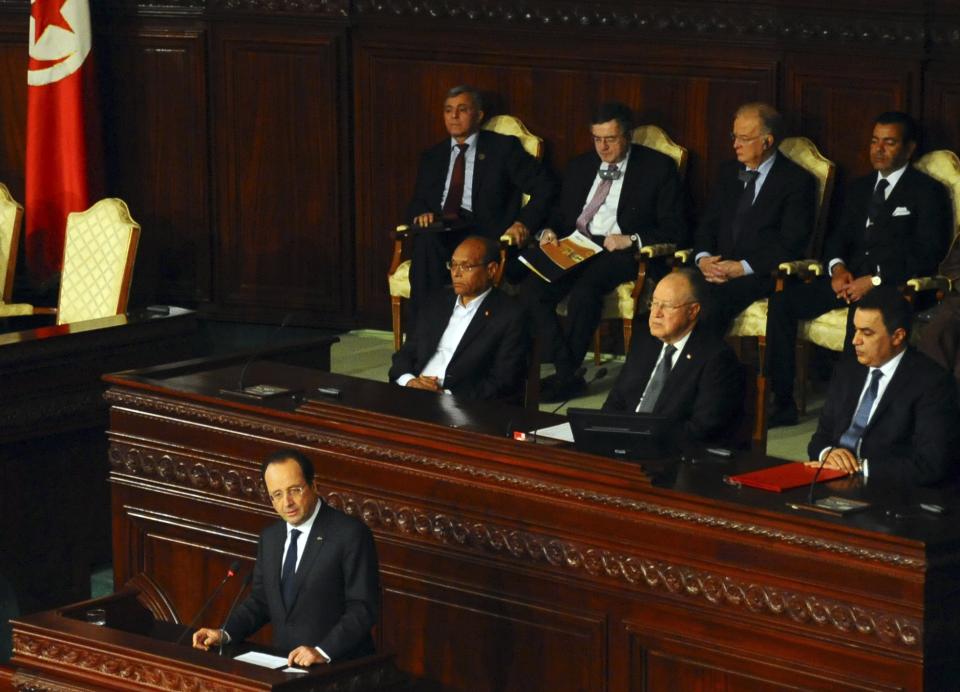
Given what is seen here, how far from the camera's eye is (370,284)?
907 centimetres

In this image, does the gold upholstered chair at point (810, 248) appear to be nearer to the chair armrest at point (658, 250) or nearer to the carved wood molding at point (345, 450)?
the chair armrest at point (658, 250)

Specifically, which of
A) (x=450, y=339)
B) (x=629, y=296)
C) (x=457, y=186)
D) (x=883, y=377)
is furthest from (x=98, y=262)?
(x=883, y=377)

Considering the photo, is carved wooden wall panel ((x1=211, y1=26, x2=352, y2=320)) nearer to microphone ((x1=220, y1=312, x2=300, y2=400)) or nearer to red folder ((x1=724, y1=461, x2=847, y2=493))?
microphone ((x1=220, y1=312, x2=300, y2=400))

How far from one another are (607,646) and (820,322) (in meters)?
2.90

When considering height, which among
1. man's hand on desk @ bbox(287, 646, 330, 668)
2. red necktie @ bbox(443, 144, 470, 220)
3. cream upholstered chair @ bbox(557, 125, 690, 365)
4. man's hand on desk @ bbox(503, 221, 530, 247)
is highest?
red necktie @ bbox(443, 144, 470, 220)

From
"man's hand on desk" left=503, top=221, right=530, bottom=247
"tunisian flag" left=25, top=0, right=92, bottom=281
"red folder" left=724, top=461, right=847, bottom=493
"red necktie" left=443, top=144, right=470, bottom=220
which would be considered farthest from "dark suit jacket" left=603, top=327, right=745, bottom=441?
"tunisian flag" left=25, top=0, right=92, bottom=281

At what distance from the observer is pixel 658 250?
25.3ft

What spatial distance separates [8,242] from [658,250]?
10.3 feet

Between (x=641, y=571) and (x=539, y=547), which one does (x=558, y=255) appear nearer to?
(x=539, y=547)

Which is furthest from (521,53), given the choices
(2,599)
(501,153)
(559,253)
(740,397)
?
(2,599)

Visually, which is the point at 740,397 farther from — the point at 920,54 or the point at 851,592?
the point at 920,54

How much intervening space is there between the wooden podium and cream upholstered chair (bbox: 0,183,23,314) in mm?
4256

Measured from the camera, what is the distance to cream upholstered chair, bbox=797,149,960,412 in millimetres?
7113

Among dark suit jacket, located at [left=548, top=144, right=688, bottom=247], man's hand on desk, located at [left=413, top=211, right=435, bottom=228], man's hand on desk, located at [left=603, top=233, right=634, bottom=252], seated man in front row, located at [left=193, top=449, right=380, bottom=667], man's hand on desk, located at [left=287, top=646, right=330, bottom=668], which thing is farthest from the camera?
man's hand on desk, located at [left=413, top=211, right=435, bottom=228]
